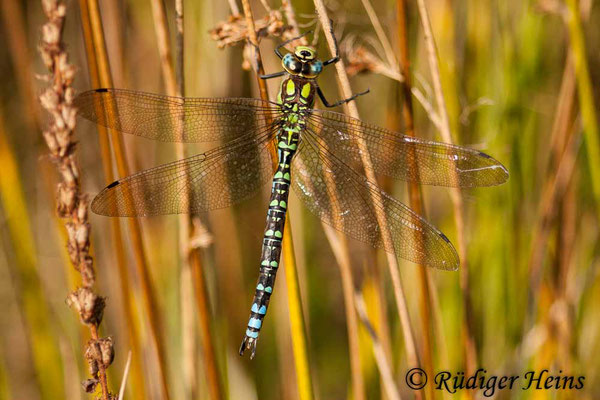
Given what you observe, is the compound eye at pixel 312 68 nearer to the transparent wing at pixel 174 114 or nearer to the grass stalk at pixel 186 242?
the transparent wing at pixel 174 114

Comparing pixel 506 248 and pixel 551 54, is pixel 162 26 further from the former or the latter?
pixel 551 54

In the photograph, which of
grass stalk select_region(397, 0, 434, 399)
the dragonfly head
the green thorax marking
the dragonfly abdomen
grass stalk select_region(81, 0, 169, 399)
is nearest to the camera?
grass stalk select_region(81, 0, 169, 399)

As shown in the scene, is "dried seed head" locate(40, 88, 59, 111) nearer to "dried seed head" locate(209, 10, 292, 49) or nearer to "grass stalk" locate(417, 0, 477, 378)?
"dried seed head" locate(209, 10, 292, 49)

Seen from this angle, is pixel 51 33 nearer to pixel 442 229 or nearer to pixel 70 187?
pixel 70 187

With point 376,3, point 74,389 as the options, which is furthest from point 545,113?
point 74,389

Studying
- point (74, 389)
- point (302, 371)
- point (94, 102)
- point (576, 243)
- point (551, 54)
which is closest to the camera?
point (302, 371)

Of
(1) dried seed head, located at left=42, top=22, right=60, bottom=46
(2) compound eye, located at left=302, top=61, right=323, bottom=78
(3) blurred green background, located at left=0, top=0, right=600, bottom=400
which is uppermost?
(1) dried seed head, located at left=42, top=22, right=60, bottom=46

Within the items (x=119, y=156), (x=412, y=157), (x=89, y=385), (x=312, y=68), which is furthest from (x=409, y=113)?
(x=89, y=385)

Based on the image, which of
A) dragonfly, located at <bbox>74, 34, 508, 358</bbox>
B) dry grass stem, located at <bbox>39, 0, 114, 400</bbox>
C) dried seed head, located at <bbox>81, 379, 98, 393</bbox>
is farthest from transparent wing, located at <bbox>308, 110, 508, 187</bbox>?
dried seed head, located at <bbox>81, 379, 98, 393</bbox>
